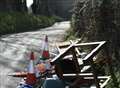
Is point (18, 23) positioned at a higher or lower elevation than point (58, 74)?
lower

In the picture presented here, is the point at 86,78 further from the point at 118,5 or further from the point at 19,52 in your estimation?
the point at 19,52

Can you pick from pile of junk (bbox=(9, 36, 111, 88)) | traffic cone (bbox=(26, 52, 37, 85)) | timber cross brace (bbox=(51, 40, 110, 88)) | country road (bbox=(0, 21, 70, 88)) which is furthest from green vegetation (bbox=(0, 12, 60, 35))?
traffic cone (bbox=(26, 52, 37, 85))

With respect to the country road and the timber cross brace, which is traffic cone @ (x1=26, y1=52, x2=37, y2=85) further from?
the country road

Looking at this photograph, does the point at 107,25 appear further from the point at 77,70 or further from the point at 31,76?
the point at 31,76

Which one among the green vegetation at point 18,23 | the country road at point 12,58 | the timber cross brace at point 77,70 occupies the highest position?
the timber cross brace at point 77,70

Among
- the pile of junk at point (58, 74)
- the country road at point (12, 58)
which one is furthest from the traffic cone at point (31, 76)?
the country road at point (12, 58)

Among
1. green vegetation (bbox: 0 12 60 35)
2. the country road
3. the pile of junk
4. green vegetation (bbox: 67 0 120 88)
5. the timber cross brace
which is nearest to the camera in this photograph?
the timber cross brace

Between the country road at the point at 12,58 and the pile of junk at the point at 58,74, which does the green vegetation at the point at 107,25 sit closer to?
the pile of junk at the point at 58,74

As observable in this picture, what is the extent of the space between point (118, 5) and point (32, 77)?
3.77 m

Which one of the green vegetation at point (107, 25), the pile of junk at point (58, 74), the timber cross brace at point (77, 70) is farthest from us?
the green vegetation at point (107, 25)

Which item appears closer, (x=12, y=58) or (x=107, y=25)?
(x=107, y=25)

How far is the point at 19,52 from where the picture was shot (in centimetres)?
1803

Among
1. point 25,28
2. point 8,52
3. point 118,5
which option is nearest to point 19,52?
point 8,52

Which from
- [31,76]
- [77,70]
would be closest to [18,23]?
[77,70]
